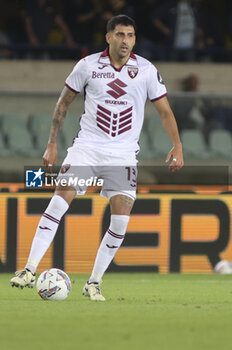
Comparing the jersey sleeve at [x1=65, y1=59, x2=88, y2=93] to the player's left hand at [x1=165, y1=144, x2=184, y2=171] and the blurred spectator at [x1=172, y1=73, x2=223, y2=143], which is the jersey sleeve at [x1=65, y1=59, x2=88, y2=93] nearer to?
the player's left hand at [x1=165, y1=144, x2=184, y2=171]

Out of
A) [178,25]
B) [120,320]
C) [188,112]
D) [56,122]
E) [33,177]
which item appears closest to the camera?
[120,320]

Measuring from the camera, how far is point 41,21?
14.4 metres

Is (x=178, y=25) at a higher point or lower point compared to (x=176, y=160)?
higher

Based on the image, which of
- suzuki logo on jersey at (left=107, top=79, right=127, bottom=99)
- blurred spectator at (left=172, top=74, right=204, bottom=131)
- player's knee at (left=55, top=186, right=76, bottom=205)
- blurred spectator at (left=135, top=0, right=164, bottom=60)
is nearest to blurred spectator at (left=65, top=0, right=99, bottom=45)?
blurred spectator at (left=135, top=0, right=164, bottom=60)

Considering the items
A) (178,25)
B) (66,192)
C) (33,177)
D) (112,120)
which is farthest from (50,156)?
(178,25)

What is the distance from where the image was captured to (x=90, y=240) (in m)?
10.8

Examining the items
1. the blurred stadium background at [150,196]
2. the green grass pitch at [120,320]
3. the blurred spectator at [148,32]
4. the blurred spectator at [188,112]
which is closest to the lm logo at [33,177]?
the green grass pitch at [120,320]

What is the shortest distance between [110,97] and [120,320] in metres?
1.99

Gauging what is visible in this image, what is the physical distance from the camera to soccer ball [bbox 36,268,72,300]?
6898mm

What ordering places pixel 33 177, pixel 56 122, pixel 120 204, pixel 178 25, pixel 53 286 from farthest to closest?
pixel 178 25
pixel 33 177
pixel 56 122
pixel 120 204
pixel 53 286

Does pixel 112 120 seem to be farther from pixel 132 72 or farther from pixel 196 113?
pixel 196 113

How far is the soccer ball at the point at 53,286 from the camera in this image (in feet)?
22.6

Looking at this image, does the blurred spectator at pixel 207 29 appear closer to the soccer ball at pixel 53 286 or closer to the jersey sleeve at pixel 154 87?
the jersey sleeve at pixel 154 87

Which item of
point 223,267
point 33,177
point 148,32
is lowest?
point 223,267
